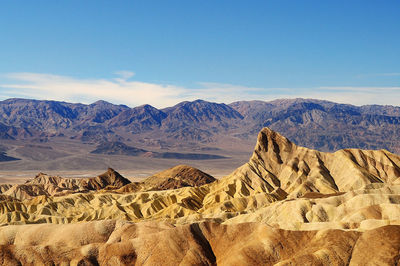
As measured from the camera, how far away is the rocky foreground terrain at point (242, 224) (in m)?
55.6

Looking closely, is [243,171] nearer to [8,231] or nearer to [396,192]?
[396,192]

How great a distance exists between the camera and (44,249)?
6047 centimetres

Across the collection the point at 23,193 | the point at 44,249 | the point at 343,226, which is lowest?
the point at 23,193

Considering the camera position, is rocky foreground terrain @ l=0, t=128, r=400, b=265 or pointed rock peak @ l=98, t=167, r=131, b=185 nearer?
rocky foreground terrain @ l=0, t=128, r=400, b=265

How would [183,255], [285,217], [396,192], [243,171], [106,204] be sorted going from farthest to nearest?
[243,171] → [106,204] → [396,192] → [285,217] → [183,255]

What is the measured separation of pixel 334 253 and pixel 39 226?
44346mm

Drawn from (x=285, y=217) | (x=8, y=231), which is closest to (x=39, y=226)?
(x=8, y=231)

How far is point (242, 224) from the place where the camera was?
64.1 m

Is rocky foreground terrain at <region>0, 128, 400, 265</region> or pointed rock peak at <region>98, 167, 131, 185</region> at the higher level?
rocky foreground terrain at <region>0, 128, 400, 265</region>

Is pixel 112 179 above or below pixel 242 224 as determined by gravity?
below

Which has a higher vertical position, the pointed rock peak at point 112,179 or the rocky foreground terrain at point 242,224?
the rocky foreground terrain at point 242,224

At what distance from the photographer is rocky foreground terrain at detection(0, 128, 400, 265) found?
55625 mm

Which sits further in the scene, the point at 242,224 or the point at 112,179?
the point at 112,179

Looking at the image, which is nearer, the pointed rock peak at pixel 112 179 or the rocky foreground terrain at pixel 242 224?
the rocky foreground terrain at pixel 242 224
